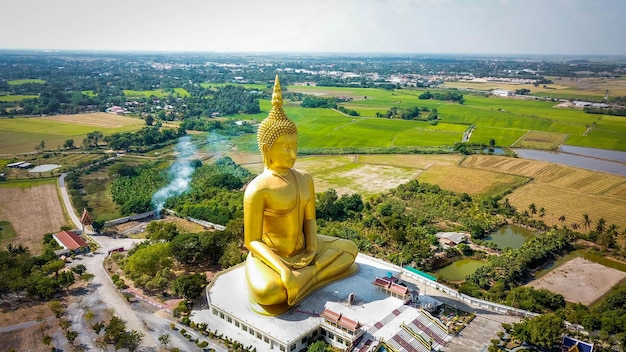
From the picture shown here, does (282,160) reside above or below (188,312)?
above

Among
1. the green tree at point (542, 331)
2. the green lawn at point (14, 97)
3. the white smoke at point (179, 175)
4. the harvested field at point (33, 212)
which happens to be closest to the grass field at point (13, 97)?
the green lawn at point (14, 97)

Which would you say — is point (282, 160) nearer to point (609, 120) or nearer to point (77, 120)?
point (77, 120)

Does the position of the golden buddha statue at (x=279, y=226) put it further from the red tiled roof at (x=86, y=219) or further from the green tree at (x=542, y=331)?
the red tiled roof at (x=86, y=219)

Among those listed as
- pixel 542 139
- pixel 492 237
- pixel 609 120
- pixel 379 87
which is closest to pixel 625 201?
pixel 492 237

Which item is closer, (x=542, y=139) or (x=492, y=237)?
(x=492, y=237)

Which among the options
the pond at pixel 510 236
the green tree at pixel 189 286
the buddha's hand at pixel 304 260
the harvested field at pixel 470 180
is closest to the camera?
the buddha's hand at pixel 304 260

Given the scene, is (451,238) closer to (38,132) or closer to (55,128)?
(38,132)
